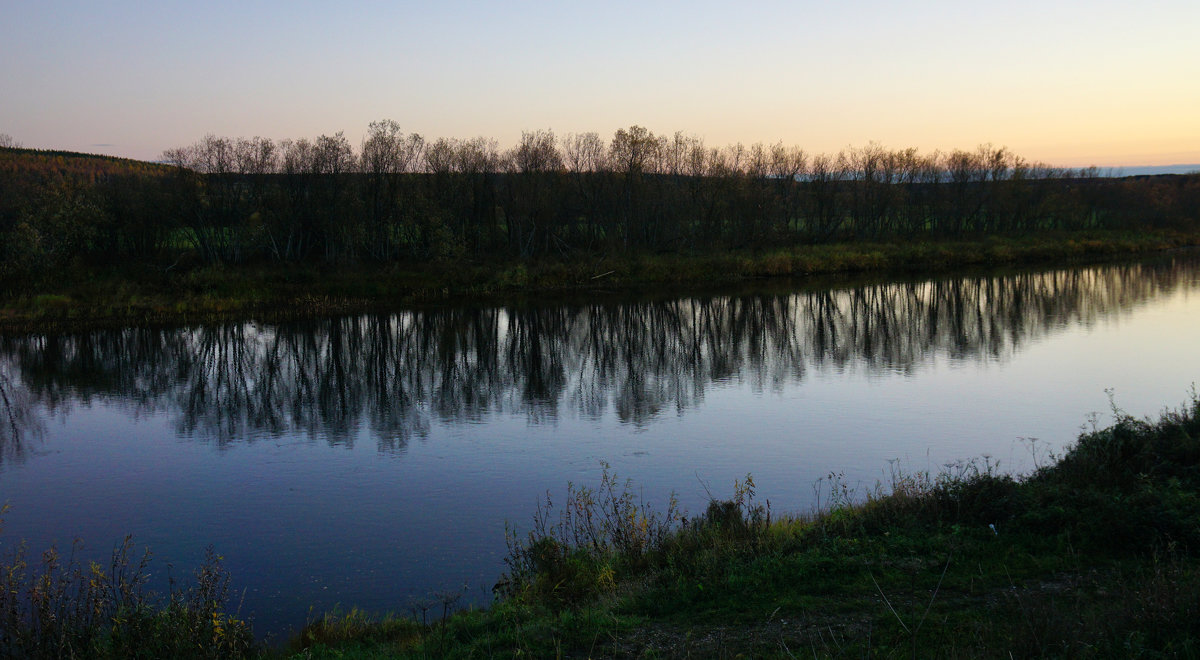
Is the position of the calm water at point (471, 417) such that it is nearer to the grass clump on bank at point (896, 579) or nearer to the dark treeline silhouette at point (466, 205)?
the grass clump on bank at point (896, 579)

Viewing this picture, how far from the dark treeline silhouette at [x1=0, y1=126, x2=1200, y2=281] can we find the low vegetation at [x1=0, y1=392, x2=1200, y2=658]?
3746 cm

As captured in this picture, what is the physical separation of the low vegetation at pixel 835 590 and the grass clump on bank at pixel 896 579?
0.02m

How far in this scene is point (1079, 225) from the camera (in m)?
71.9

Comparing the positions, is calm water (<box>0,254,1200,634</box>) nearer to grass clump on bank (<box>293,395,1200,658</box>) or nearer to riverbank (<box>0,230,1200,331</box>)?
grass clump on bank (<box>293,395,1200,658</box>)

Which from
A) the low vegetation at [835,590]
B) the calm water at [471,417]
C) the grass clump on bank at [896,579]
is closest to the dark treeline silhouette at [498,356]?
the calm water at [471,417]

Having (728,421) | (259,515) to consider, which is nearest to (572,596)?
(259,515)

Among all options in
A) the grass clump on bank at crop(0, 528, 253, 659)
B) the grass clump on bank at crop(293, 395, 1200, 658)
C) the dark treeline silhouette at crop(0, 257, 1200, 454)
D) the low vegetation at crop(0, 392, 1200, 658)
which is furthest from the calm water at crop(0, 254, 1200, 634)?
the grass clump on bank at crop(293, 395, 1200, 658)

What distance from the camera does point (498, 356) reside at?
25.1 m

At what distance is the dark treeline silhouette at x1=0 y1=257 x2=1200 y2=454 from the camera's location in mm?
18812

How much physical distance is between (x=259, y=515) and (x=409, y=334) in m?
18.2

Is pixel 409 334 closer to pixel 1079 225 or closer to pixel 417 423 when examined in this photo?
pixel 417 423

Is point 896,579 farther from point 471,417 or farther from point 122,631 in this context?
point 471,417

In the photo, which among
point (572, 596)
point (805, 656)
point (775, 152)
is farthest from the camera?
point (775, 152)

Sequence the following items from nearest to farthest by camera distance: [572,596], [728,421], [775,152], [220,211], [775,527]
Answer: [572,596], [775,527], [728,421], [220,211], [775,152]
